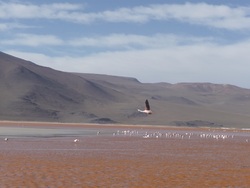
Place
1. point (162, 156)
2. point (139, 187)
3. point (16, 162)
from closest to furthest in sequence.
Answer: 1. point (139, 187)
2. point (16, 162)
3. point (162, 156)

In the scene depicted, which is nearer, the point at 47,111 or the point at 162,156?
the point at 162,156

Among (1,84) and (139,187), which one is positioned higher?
(1,84)

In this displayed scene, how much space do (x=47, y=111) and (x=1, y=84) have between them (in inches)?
727

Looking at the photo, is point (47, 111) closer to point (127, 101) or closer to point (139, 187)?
point (127, 101)

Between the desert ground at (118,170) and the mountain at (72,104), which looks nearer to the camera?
the desert ground at (118,170)

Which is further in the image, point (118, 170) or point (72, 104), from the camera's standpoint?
point (72, 104)

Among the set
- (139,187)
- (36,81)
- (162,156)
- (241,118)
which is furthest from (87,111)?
(139,187)

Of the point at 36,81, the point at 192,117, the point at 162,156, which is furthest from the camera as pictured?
the point at 36,81

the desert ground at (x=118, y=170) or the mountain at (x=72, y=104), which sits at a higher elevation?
the mountain at (x=72, y=104)

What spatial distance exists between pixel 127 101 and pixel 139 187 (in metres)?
122

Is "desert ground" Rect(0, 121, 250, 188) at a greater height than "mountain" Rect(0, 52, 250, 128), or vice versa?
"mountain" Rect(0, 52, 250, 128)

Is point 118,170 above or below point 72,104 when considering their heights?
below

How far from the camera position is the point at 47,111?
114 metres

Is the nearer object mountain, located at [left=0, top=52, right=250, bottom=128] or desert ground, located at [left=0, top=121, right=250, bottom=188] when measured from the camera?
desert ground, located at [left=0, top=121, right=250, bottom=188]
